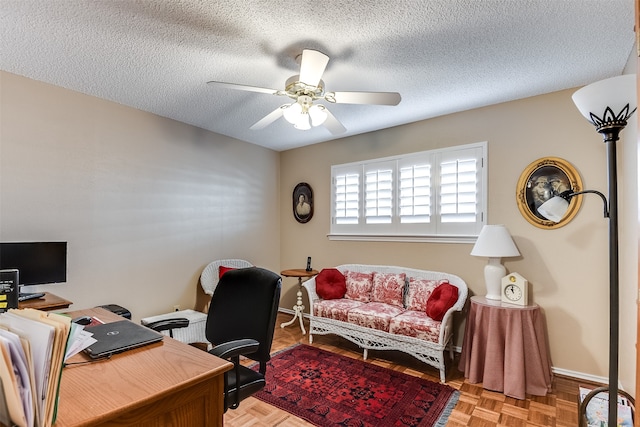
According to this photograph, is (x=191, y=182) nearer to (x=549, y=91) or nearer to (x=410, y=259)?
(x=410, y=259)

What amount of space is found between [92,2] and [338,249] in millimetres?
3472

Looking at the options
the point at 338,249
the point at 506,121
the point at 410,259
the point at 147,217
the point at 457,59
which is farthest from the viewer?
the point at 338,249

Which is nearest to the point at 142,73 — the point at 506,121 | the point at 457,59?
the point at 457,59

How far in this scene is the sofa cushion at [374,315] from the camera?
312 cm

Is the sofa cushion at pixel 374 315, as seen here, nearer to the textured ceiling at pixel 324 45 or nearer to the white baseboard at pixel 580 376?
the white baseboard at pixel 580 376

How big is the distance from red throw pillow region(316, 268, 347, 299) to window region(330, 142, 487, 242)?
0.63 meters

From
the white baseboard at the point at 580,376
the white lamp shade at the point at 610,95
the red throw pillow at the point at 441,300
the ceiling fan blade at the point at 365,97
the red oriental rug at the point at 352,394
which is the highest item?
the ceiling fan blade at the point at 365,97

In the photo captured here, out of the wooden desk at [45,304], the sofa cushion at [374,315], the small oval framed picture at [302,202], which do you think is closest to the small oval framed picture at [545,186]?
the sofa cushion at [374,315]

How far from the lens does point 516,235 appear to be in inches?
122

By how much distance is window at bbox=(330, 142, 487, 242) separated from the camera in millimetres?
3357

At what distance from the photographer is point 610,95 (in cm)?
153

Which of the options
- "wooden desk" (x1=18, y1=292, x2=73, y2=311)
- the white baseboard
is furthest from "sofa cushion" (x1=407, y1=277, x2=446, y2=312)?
"wooden desk" (x1=18, y1=292, x2=73, y2=311)

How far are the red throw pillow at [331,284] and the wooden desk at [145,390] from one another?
2.48 metres

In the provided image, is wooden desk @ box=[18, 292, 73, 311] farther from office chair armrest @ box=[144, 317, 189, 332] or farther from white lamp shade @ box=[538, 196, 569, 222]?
white lamp shade @ box=[538, 196, 569, 222]
